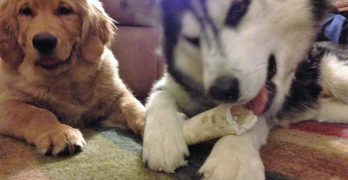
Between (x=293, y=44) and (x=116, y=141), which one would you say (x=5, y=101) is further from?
(x=293, y=44)

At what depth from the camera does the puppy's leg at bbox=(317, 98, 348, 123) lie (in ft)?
4.50

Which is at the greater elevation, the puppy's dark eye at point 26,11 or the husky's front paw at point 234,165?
the puppy's dark eye at point 26,11

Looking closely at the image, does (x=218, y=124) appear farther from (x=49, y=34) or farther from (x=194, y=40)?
(x=49, y=34)

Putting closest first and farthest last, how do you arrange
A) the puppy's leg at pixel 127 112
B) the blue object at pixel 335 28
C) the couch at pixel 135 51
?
the puppy's leg at pixel 127 112 < the blue object at pixel 335 28 < the couch at pixel 135 51

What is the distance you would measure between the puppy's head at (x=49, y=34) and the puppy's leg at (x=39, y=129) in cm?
17

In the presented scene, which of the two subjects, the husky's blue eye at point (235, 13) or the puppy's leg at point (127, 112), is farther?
the puppy's leg at point (127, 112)

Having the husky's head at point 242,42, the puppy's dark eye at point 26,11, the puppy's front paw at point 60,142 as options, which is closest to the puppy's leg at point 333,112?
the husky's head at point 242,42

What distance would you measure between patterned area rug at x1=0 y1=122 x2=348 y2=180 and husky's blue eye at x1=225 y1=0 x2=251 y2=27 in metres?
0.32

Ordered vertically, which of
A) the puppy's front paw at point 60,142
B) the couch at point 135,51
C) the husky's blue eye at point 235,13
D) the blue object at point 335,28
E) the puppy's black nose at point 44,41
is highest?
the husky's blue eye at point 235,13

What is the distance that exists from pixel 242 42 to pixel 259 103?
6.8 inches

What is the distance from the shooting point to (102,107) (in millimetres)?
1491

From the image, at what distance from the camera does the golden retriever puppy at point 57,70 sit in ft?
4.10

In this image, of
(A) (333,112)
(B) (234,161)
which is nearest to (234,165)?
(B) (234,161)

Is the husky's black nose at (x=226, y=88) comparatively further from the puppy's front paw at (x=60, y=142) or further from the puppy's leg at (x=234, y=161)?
the puppy's front paw at (x=60, y=142)
